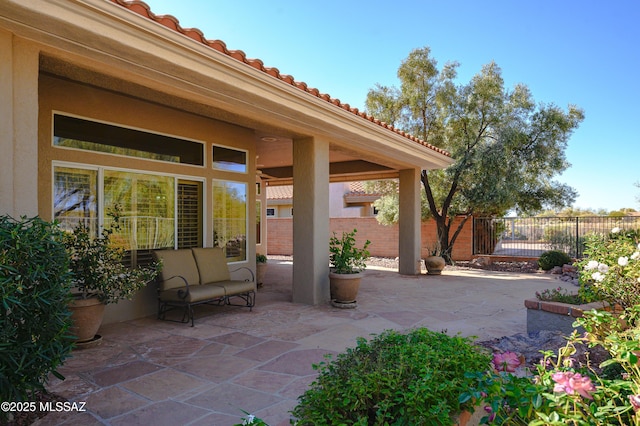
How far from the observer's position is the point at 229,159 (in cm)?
829

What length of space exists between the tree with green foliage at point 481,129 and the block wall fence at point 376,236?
1978 millimetres

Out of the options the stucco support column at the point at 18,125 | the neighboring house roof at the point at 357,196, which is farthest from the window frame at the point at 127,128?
the neighboring house roof at the point at 357,196

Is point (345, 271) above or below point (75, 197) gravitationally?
below

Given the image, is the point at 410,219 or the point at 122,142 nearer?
the point at 122,142

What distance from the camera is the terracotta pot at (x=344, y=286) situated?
726 cm

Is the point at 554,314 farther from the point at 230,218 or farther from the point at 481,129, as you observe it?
the point at 481,129

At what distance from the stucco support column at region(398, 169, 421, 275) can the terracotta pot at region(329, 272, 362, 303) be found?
490cm

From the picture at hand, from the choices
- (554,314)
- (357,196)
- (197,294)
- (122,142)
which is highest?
(357,196)

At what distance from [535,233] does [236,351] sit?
1421 centimetres

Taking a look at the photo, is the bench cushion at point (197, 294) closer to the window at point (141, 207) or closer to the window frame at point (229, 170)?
the window at point (141, 207)

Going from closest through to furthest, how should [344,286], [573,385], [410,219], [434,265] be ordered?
[573,385] → [344,286] → [410,219] → [434,265]

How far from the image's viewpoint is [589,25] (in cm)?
1127

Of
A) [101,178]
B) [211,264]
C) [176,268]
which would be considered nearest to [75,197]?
[101,178]

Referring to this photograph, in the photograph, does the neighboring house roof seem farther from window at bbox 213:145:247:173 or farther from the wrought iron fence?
window at bbox 213:145:247:173
